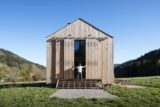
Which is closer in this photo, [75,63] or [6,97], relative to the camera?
[6,97]

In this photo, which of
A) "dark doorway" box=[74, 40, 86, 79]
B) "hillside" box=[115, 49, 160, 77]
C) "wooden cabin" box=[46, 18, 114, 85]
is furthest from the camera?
"hillside" box=[115, 49, 160, 77]

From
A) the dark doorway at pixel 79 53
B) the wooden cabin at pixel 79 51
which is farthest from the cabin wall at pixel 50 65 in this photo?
the dark doorway at pixel 79 53

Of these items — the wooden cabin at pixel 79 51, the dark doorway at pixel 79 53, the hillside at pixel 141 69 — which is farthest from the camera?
the hillside at pixel 141 69

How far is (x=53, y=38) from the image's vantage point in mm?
30031

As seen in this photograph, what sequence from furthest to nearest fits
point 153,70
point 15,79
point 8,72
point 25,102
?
point 153,70, point 8,72, point 15,79, point 25,102

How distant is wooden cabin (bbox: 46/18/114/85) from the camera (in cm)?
2991

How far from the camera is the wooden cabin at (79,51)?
29.9 m

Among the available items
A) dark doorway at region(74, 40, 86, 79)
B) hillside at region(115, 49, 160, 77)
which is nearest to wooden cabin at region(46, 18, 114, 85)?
dark doorway at region(74, 40, 86, 79)

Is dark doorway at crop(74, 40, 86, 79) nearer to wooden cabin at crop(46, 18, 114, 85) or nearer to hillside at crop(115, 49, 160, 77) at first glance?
wooden cabin at crop(46, 18, 114, 85)

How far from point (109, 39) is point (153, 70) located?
1901 inches

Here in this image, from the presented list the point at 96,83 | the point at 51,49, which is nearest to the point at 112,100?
the point at 96,83

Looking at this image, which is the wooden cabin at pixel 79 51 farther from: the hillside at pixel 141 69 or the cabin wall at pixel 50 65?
the hillside at pixel 141 69

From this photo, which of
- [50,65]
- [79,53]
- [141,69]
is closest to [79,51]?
[79,53]

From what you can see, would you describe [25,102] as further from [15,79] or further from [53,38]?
[15,79]
